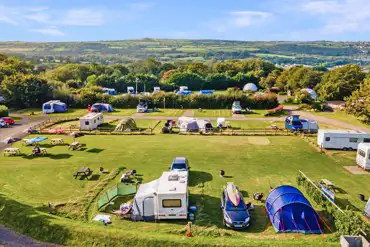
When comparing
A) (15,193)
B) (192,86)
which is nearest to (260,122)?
(15,193)

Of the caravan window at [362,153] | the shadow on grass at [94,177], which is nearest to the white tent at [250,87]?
the caravan window at [362,153]

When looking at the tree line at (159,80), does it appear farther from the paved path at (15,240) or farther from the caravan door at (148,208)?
the paved path at (15,240)

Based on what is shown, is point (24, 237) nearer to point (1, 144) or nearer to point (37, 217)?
point (37, 217)

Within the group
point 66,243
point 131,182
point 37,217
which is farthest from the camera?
point 131,182

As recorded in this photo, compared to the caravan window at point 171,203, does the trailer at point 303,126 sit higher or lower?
lower

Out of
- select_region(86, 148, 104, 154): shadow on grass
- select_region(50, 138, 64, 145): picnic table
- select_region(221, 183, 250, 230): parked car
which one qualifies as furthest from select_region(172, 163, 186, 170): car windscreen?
select_region(50, 138, 64, 145): picnic table

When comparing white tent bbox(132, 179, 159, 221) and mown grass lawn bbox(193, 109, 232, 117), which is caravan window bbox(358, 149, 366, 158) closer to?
white tent bbox(132, 179, 159, 221)

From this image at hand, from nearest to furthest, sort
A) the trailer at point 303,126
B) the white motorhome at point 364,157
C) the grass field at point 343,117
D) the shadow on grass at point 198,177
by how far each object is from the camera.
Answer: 1. the shadow on grass at point 198,177
2. the white motorhome at point 364,157
3. the trailer at point 303,126
4. the grass field at point 343,117
